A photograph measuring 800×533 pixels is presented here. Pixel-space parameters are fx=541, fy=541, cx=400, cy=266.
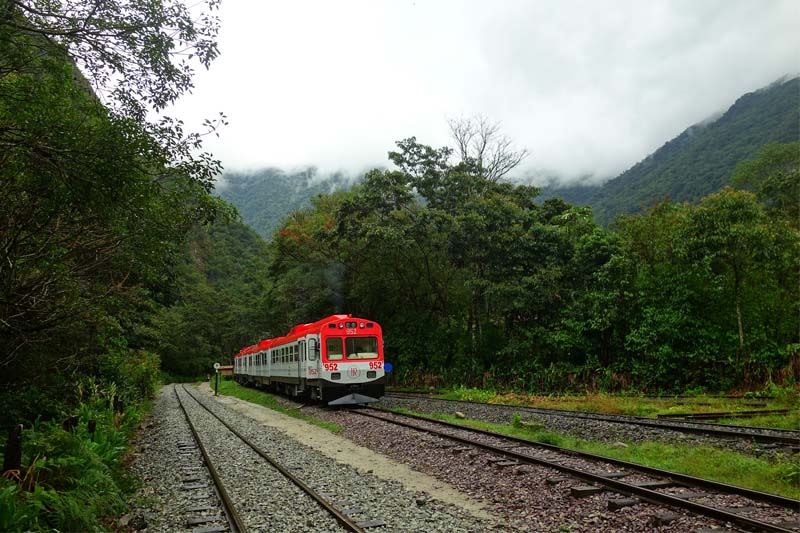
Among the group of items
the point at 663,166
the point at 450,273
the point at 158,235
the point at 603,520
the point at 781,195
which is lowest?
the point at 603,520

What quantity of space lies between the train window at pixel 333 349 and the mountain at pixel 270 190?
108 metres

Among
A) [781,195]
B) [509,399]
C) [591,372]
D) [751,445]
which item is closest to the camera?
[751,445]

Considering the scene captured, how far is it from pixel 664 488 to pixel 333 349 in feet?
38.7

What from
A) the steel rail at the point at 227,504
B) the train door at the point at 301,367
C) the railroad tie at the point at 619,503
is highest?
the train door at the point at 301,367

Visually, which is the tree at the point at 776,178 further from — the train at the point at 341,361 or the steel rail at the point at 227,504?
the steel rail at the point at 227,504

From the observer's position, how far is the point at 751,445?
322 inches

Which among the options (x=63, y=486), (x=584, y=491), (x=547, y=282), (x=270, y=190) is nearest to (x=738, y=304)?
(x=547, y=282)

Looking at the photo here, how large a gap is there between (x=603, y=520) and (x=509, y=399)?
12.9 metres

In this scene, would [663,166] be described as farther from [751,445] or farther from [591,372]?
[751,445]

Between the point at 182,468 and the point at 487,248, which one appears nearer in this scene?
the point at 182,468

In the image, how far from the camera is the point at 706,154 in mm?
72688

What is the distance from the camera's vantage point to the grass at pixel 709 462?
6.23 metres

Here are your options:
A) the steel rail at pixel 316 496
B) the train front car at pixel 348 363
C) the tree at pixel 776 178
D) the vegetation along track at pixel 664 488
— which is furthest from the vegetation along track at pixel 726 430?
the tree at pixel 776 178

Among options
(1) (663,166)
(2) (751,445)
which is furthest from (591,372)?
(1) (663,166)
